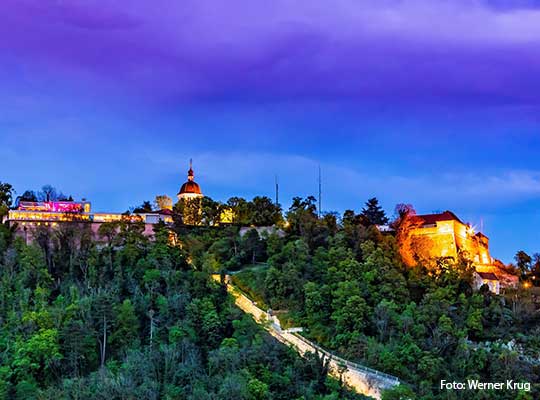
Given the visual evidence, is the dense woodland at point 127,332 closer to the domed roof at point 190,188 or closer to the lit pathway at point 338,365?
the lit pathway at point 338,365

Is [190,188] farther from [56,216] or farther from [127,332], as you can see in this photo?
[127,332]

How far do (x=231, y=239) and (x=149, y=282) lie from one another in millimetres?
9468

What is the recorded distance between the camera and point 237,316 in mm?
41969

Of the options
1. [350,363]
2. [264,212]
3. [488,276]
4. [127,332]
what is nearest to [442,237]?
[488,276]

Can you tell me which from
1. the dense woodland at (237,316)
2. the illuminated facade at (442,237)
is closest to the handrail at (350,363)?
the dense woodland at (237,316)

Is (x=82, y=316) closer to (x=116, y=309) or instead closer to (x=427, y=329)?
(x=116, y=309)

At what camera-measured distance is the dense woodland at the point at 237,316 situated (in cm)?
3622

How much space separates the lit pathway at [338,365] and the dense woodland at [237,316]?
71 cm

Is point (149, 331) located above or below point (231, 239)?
below

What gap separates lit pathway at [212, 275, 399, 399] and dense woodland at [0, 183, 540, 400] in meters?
0.71

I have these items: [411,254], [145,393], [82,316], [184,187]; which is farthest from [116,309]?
[184,187]

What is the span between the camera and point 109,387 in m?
34.3

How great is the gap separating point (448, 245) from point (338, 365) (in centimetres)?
1889

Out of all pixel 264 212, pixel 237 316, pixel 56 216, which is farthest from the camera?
pixel 264 212
